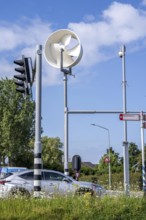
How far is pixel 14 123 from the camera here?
55.9m

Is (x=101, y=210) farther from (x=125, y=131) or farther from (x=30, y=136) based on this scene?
(x=30, y=136)

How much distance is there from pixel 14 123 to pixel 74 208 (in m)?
46.5

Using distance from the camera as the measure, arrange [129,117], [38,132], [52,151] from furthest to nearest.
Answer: [52,151] < [129,117] < [38,132]

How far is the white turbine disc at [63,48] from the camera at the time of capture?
880 inches

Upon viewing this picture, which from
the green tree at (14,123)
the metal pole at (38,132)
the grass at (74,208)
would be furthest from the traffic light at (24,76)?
the green tree at (14,123)

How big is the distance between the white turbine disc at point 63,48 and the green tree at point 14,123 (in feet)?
106

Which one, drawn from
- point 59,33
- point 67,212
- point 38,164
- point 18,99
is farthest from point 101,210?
point 18,99

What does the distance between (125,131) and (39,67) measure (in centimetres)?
1220

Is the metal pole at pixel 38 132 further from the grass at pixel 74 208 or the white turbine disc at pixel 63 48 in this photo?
the white turbine disc at pixel 63 48

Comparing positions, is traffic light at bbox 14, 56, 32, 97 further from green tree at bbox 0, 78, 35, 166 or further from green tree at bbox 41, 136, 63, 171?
green tree at bbox 41, 136, 63, 171

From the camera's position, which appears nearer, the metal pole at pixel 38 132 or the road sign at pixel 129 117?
the metal pole at pixel 38 132

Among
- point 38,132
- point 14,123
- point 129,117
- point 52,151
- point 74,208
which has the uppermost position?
point 14,123

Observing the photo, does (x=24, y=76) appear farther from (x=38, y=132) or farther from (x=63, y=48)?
(x=63, y=48)

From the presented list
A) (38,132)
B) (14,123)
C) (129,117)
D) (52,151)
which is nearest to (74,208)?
(38,132)
